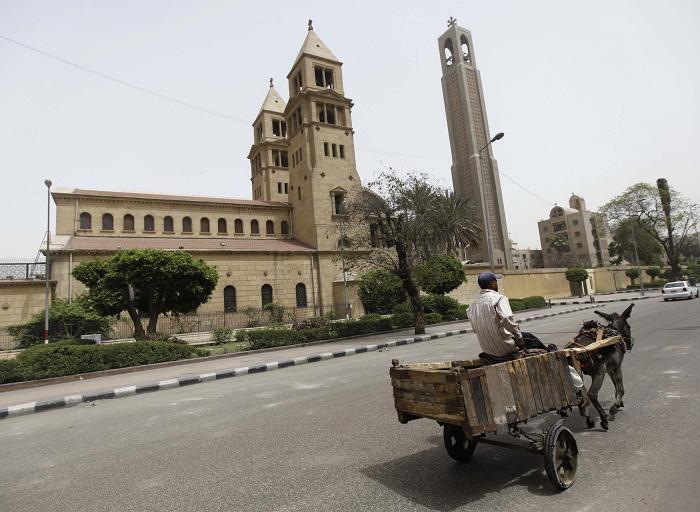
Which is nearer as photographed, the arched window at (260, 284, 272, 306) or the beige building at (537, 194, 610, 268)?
the arched window at (260, 284, 272, 306)

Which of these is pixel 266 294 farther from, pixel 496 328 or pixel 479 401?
pixel 479 401

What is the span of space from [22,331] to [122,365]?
1275cm

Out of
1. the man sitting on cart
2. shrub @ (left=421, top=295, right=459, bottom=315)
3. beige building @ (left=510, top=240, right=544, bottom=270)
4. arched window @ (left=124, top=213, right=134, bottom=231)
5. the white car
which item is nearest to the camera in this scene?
the man sitting on cart

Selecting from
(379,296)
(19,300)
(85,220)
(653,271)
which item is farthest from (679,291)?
(85,220)

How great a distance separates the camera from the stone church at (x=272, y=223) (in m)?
31.0

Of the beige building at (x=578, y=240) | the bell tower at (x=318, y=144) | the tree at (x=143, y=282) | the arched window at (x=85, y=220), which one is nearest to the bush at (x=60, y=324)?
the tree at (x=143, y=282)

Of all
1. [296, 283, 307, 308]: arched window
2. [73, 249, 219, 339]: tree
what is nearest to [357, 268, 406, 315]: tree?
[296, 283, 307, 308]: arched window

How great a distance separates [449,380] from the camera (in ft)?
10.4

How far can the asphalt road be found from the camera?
314cm

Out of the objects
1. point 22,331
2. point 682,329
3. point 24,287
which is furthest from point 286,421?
point 24,287

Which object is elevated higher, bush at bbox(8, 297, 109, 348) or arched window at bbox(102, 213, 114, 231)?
arched window at bbox(102, 213, 114, 231)

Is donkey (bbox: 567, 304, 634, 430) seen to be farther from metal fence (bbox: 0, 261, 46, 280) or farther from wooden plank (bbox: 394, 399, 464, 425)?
metal fence (bbox: 0, 261, 46, 280)

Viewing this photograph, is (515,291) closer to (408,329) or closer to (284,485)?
(408,329)

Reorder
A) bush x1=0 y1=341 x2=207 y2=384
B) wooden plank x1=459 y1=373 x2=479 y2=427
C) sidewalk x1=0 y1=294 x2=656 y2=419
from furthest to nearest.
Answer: bush x1=0 y1=341 x2=207 y2=384 < sidewalk x1=0 y1=294 x2=656 y2=419 < wooden plank x1=459 y1=373 x2=479 y2=427
